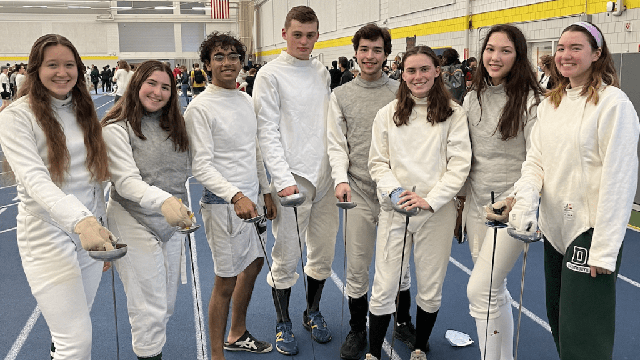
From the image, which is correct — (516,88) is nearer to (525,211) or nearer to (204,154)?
(525,211)

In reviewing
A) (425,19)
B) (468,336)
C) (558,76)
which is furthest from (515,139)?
(425,19)

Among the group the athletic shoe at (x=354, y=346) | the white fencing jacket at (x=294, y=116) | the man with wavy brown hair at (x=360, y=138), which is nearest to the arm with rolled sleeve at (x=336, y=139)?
the man with wavy brown hair at (x=360, y=138)

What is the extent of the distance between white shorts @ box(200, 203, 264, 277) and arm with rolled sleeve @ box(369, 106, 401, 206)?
2.09 feet

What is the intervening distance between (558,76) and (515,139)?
32 centimetres

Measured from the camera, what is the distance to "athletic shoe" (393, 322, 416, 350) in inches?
114

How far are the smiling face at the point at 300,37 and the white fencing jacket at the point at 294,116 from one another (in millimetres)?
37

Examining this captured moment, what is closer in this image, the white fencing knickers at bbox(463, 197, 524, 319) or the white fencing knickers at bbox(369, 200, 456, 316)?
the white fencing knickers at bbox(463, 197, 524, 319)

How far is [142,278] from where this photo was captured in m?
2.04

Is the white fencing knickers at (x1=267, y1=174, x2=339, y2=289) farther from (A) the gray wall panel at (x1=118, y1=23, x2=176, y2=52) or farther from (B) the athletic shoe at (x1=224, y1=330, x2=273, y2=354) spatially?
(A) the gray wall panel at (x1=118, y1=23, x2=176, y2=52)

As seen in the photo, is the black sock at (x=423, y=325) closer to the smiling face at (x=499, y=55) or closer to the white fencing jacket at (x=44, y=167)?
the smiling face at (x=499, y=55)

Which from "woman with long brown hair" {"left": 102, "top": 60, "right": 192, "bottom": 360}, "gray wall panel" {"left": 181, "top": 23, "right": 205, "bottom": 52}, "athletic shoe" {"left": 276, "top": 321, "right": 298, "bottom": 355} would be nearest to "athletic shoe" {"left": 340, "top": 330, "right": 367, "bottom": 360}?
"athletic shoe" {"left": 276, "top": 321, "right": 298, "bottom": 355}

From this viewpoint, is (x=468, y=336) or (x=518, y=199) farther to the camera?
(x=468, y=336)

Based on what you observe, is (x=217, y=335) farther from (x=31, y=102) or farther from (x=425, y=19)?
(x=425, y=19)

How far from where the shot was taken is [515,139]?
2.23 metres
